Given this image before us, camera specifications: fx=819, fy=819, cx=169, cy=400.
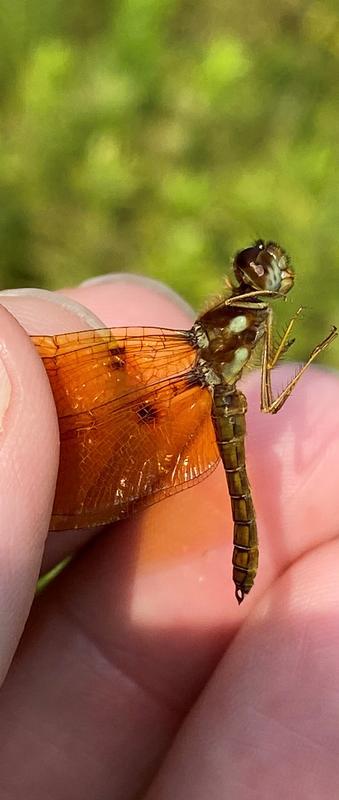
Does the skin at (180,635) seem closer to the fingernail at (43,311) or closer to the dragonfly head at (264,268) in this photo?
the fingernail at (43,311)

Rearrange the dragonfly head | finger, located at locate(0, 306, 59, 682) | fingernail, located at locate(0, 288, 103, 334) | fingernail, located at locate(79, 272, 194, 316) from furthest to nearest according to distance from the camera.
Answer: fingernail, located at locate(79, 272, 194, 316)
the dragonfly head
fingernail, located at locate(0, 288, 103, 334)
finger, located at locate(0, 306, 59, 682)

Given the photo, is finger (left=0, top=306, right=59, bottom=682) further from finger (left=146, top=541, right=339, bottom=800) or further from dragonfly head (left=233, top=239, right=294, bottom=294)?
dragonfly head (left=233, top=239, right=294, bottom=294)

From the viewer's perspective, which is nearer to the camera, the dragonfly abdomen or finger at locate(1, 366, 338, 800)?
the dragonfly abdomen

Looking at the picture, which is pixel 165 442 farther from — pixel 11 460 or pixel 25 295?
pixel 11 460

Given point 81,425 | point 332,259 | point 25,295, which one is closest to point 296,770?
point 81,425

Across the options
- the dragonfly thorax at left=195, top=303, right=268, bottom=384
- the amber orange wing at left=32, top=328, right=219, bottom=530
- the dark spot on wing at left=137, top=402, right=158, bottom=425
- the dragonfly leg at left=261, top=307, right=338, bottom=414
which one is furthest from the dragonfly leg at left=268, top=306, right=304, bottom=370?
the dark spot on wing at left=137, top=402, right=158, bottom=425

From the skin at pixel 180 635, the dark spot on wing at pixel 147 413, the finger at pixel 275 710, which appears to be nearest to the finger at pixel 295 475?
the skin at pixel 180 635

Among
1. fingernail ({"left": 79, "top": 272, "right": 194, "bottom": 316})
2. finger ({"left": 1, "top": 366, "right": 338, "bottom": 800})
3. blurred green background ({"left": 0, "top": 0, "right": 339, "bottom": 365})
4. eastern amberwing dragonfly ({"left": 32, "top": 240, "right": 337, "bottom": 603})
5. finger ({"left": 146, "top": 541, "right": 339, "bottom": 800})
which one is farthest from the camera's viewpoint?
blurred green background ({"left": 0, "top": 0, "right": 339, "bottom": 365})
